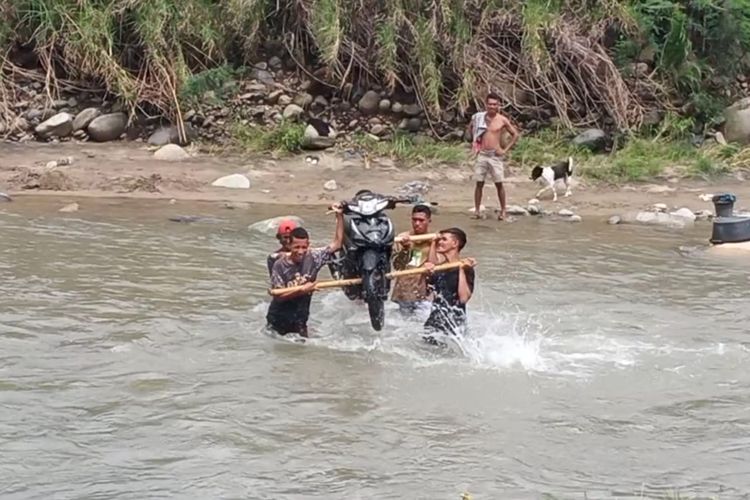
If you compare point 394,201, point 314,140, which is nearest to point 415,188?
point 314,140

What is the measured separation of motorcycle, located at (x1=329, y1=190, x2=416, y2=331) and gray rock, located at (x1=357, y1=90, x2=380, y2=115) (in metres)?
7.39

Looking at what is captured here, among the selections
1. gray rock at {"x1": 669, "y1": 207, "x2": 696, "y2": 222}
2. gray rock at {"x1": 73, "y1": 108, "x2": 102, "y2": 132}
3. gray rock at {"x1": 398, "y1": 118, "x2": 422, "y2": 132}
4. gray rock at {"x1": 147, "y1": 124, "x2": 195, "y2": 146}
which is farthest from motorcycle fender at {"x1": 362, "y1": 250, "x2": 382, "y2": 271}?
gray rock at {"x1": 73, "y1": 108, "x2": 102, "y2": 132}

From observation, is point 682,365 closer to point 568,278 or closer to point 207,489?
point 568,278

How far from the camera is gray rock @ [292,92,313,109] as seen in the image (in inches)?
556

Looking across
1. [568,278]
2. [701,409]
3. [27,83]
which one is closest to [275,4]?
[27,83]

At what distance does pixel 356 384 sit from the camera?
623 centimetres

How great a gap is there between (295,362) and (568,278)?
3.11m

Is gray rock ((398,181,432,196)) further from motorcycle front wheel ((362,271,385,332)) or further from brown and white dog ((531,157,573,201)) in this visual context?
motorcycle front wheel ((362,271,385,332))

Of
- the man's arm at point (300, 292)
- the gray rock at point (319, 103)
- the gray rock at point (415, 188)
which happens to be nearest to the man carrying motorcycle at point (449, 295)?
the man's arm at point (300, 292)

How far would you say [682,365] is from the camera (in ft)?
22.0

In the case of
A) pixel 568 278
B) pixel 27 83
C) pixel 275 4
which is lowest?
pixel 568 278

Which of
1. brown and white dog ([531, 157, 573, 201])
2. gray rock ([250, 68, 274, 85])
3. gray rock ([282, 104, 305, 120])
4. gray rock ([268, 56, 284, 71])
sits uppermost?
gray rock ([268, 56, 284, 71])

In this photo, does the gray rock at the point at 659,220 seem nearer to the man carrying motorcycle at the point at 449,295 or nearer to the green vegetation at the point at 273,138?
the green vegetation at the point at 273,138

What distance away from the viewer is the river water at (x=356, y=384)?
496cm
